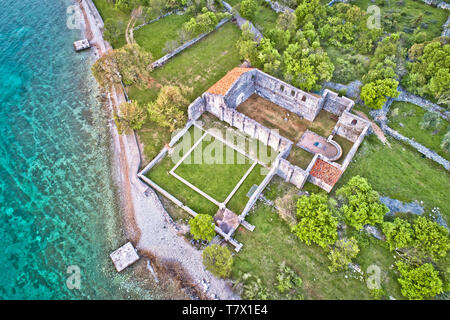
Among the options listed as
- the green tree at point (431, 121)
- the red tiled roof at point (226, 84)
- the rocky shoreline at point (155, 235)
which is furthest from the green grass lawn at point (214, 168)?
the green tree at point (431, 121)

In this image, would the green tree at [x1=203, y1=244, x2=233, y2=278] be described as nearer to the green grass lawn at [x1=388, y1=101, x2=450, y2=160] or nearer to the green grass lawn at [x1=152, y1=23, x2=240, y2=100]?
the green grass lawn at [x1=152, y1=23, x2=240, y2=100]

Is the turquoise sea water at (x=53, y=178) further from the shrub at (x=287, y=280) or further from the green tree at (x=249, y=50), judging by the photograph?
the green tree at (x=249, y=50)

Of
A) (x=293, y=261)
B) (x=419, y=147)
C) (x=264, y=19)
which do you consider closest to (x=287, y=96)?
(x=419, y=147)

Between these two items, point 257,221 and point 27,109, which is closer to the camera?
point 257,221

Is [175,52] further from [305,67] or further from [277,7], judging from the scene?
[277,7]

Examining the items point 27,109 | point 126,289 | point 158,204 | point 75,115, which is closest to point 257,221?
point 158,204

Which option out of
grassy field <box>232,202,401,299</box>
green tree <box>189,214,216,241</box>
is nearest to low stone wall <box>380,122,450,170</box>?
grassy field <box>232,202,401,299</box>

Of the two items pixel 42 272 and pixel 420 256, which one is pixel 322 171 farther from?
pixel 42 272
